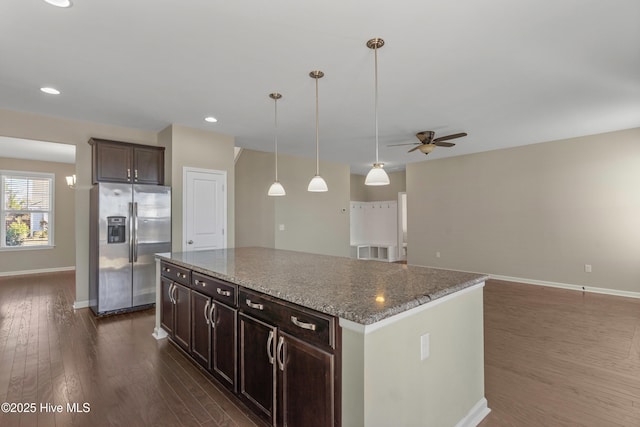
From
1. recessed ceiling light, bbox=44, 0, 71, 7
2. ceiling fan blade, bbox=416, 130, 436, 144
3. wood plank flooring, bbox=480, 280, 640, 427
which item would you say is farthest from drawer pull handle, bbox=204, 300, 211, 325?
ceiling fan blade, bbox=416, 130, 436, 144

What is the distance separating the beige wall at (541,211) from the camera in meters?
4.87

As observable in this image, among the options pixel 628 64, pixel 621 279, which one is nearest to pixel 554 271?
pixel 621 279

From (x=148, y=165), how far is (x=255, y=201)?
234 centimetres

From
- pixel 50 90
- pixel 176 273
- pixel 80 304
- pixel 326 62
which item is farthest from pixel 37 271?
pixel 326 62

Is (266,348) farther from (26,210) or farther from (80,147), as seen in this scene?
(26,210)

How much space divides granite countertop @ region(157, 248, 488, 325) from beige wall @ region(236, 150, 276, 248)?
3642 mm

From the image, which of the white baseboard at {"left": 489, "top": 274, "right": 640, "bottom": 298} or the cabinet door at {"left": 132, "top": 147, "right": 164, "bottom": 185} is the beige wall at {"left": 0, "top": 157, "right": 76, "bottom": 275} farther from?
the white baseboard at {"left": 489, "top": 274, "right": 640, "bottom": 298}

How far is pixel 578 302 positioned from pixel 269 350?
16.4 feet

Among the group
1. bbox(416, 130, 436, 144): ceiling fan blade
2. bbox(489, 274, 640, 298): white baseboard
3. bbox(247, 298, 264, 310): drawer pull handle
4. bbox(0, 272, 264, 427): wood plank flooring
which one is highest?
bbox(416, 130, 436, 144): ceiling fan blade

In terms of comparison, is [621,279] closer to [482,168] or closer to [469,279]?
[482,168]

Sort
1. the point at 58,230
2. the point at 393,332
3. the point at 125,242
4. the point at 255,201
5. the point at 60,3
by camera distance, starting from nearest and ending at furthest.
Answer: the point at 393,332, the point at 60,3, the point at 125,242, the point at 255,201, the point at 58,230

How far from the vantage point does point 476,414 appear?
199 cm

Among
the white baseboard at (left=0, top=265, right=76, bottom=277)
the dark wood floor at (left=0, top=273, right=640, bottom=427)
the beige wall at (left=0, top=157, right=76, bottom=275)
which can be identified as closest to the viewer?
the dark wood floor at (left=0, top=273, right=640, bottom=427)

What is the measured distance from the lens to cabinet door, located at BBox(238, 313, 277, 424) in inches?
68.2
